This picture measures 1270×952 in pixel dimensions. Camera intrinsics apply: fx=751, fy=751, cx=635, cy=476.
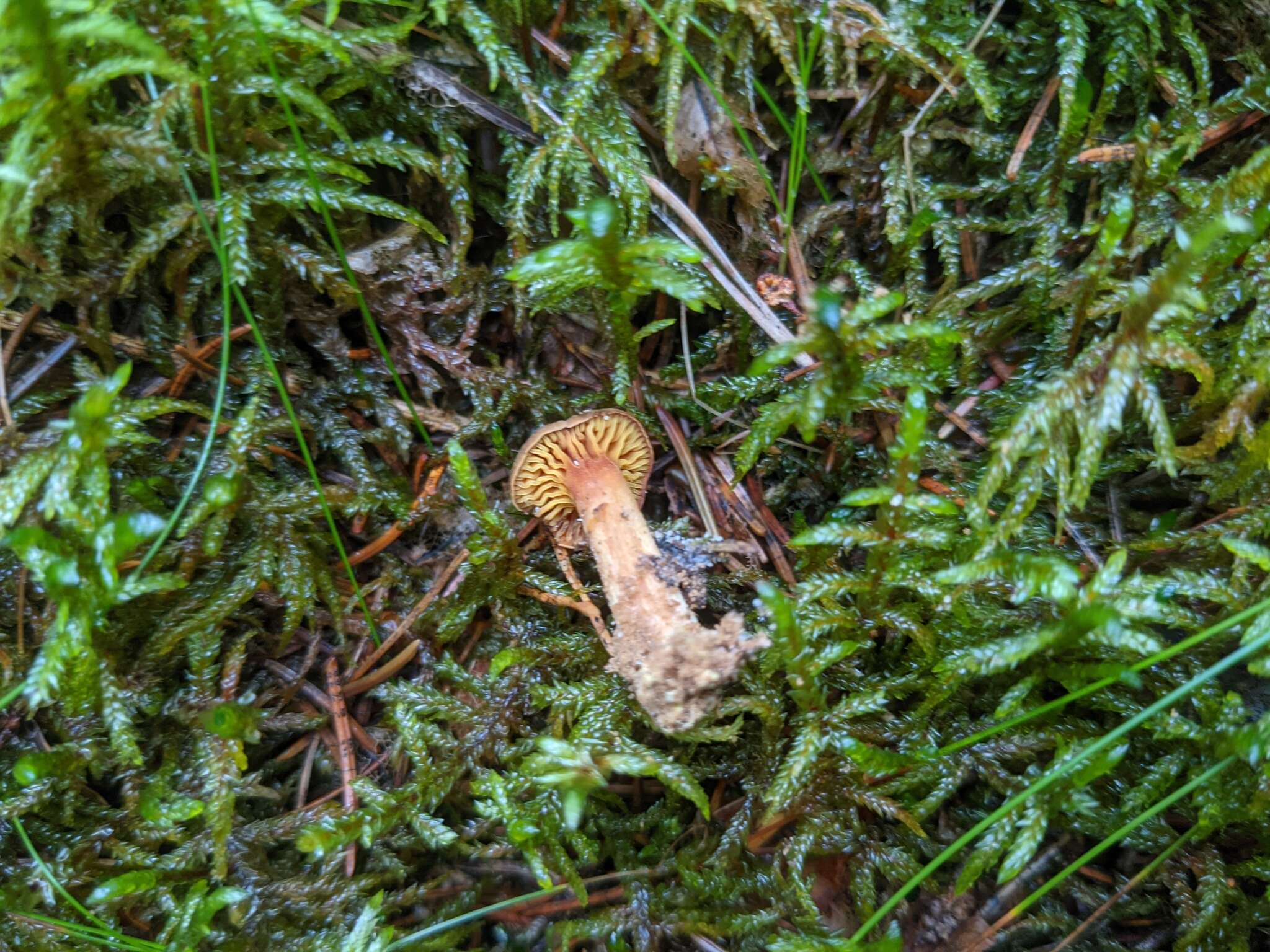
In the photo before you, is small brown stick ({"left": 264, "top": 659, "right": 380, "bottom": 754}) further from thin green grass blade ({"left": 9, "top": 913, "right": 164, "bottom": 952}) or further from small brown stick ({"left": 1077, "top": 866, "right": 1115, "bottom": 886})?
small brown stick ({"left": 1077, "top": 866, "right": 1115, "bottom": 886})

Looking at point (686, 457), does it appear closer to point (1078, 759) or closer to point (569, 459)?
point (569, 459)

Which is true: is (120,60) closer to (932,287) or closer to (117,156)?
(117,156)

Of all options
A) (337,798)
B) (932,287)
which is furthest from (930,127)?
(337,798)

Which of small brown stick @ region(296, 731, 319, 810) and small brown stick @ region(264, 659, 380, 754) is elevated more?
small brown stick @ region(264, 659, 380, 754)

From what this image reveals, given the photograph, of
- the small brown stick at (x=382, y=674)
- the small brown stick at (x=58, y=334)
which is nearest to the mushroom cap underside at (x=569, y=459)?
the small brown stick at (x=382, y=674)

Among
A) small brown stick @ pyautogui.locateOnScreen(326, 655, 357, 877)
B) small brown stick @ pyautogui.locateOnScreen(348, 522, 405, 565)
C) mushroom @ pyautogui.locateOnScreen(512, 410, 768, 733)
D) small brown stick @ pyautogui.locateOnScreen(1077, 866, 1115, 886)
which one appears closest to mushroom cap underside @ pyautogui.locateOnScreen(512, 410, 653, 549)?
mushroom @ pyautogui.locateOnScreen(512, 410, 768, 733)

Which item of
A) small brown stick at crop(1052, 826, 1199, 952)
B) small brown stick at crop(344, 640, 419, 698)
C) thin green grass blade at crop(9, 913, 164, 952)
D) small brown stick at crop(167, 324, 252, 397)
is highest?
small brown stick at crop(167, 324, 252, 397)
